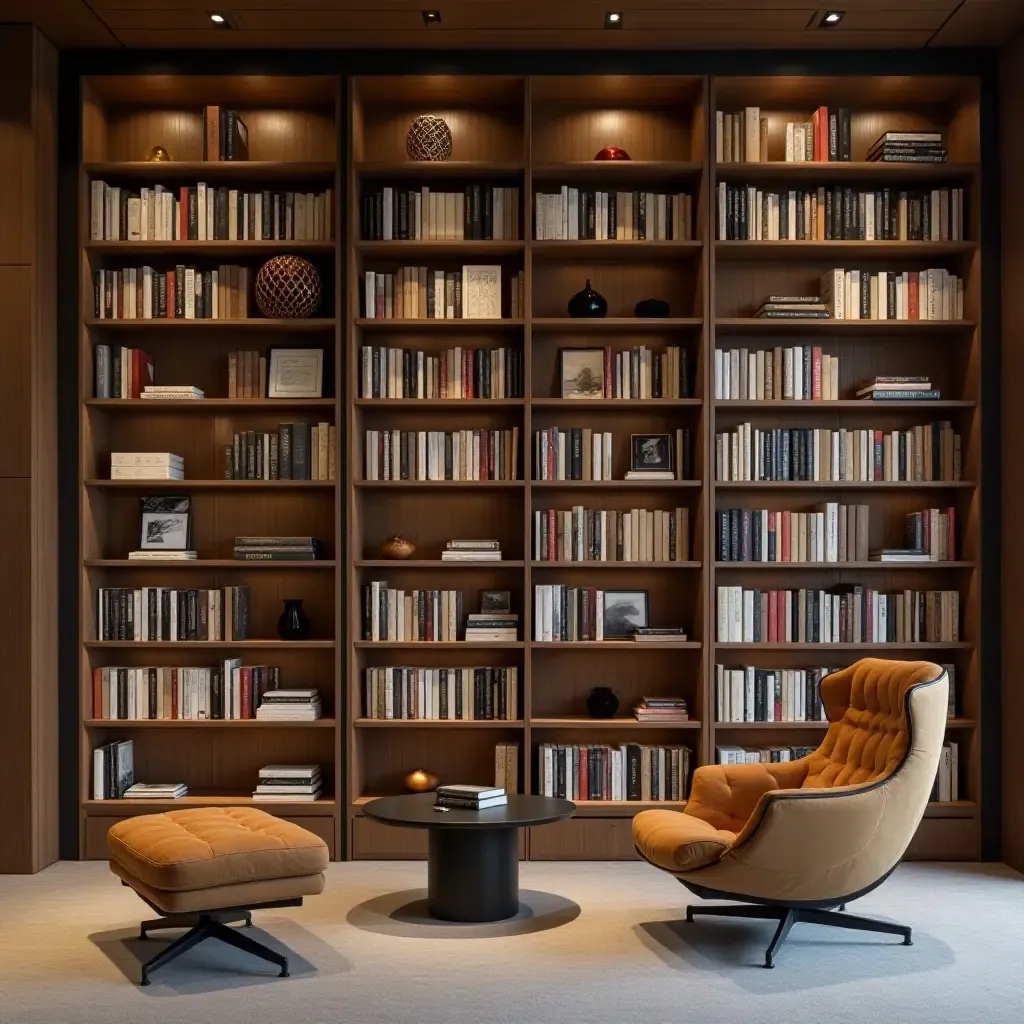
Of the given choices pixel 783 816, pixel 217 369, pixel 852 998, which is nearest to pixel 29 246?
pixel 217 369

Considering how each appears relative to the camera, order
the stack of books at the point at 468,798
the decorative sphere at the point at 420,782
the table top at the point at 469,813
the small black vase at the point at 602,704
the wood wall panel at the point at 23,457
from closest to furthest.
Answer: the table top at the point at 469,813 < the stack of books at the point at 468,798 < the wood wall panel at the point at 23,457 < the decorative sphere at the point at 420,782 < the small black vase at the point at 602,704

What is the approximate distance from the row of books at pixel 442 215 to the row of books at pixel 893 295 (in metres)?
1.48

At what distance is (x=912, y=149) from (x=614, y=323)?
1.53 meters

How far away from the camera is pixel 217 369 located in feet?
20.6

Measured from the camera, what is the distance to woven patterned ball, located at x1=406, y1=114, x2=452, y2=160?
5.98 meters

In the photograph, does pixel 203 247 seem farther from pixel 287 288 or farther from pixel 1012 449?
pixel 1012 449

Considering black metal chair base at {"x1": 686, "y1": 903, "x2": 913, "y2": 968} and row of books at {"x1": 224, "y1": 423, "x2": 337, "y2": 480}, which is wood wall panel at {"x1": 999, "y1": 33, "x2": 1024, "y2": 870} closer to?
black metal chair base at {"x1": 686, "y1": 903, "x2": 913, "y2": 968}

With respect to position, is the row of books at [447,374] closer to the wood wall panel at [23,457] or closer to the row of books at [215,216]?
the row of books at [215,216]

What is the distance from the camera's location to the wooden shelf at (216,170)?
5.95m

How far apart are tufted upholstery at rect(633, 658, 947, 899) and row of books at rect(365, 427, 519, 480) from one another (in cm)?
189

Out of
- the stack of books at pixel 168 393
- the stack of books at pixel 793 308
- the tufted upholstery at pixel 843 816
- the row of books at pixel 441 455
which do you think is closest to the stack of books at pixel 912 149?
the stack of books at pixel 793 308

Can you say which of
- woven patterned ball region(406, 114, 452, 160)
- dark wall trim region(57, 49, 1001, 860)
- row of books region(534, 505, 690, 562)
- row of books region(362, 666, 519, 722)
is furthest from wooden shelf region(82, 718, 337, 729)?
woven patterned ball region(406, 114, 452, 160)

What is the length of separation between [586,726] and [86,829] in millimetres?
2246

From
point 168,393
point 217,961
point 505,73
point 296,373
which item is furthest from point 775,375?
point 217,961
